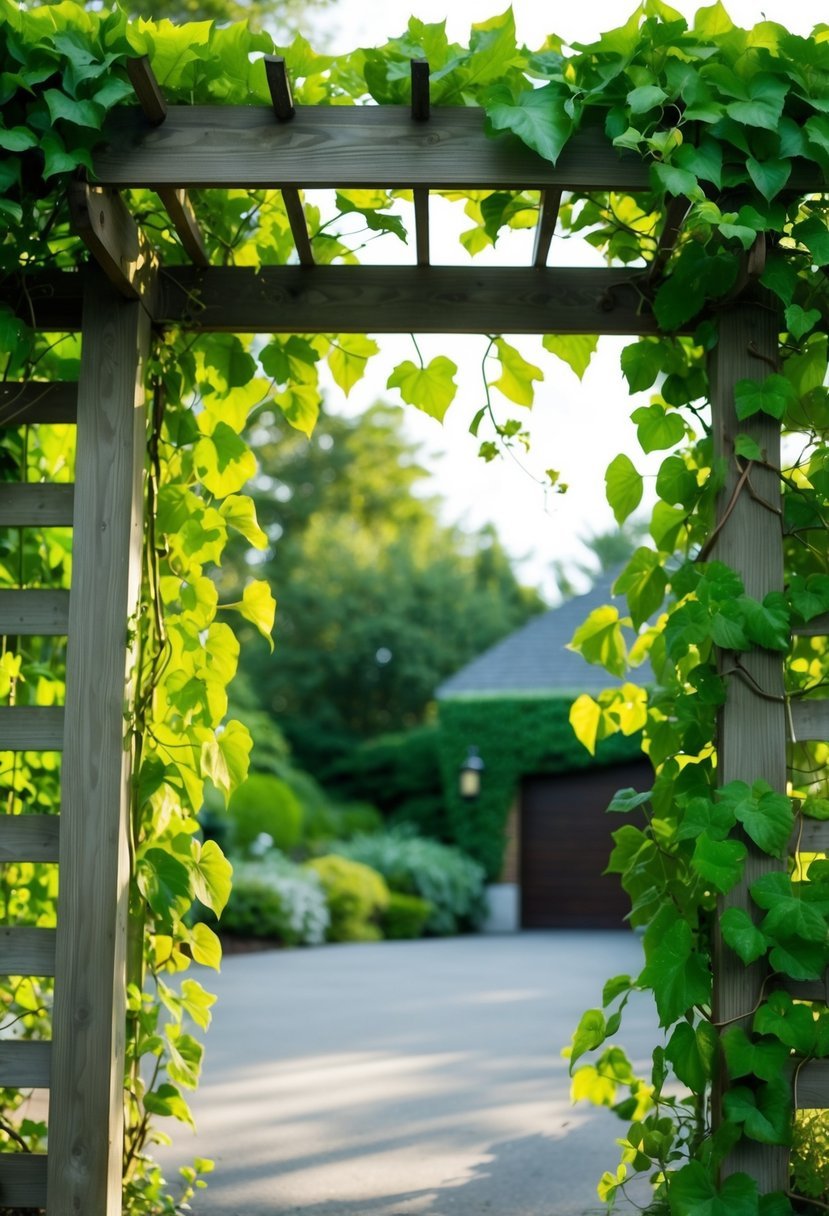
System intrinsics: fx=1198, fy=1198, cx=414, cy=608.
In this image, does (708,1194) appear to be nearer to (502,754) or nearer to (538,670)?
(502,754)

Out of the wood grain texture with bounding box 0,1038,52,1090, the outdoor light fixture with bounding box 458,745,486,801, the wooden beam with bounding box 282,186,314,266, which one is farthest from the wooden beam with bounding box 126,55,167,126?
the outdoor light fixture with bounding box 458,745,486,801

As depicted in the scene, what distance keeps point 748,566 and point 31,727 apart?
157cm

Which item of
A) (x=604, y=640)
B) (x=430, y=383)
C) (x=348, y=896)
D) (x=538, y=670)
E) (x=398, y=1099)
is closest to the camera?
(x=430, y=383)

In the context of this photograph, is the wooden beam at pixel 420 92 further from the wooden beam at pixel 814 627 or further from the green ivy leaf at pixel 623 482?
the wooden beam at pixel 814 627

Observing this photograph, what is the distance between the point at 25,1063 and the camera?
2471 mm

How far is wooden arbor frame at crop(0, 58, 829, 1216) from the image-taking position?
7.82ft

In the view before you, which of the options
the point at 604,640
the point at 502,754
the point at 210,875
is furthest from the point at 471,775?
the point at 210,875

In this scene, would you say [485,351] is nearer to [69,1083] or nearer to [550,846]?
[69,1083]

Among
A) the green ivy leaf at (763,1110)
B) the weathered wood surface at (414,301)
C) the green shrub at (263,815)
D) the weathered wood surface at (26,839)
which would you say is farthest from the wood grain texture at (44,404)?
the green shrub at (263,815)

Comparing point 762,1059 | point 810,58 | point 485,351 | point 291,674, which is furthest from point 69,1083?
point 291,674

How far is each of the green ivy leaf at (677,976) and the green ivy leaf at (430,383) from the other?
4.46 feet

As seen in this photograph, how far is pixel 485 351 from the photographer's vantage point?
303 centimetres

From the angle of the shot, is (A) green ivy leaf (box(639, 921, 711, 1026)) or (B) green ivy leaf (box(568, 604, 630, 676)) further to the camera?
(B) green ivy leaf (box(568, 604, 630, 676))

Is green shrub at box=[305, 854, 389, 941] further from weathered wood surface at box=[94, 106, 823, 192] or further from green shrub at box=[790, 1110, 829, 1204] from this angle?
weathered wood surface at box=[94, 106, 823, 192]
